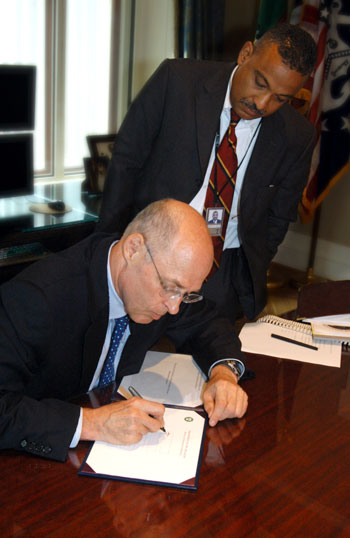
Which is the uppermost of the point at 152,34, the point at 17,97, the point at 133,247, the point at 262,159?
the point at 152,34

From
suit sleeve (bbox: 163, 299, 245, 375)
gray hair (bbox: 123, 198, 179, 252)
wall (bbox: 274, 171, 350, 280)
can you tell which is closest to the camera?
gray hair (bbox: 123, 198, 179, 252)

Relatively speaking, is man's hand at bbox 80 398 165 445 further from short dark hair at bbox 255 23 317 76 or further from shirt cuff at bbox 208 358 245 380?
short dark hair at bbox 255 23 317 76

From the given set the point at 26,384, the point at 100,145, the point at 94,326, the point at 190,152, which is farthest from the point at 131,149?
the point at 100,145

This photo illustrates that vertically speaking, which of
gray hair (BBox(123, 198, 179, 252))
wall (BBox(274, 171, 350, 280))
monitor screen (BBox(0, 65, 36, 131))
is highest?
monitor screen (BBox(0, 65, 36, 131))

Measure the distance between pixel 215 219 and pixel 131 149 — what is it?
40 centimetres

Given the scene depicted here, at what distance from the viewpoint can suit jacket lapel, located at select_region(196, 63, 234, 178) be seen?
83.2 inches

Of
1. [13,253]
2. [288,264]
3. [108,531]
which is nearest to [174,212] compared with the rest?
[108,531]

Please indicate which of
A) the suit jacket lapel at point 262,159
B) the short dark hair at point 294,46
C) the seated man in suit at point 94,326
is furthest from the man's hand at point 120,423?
the short dark hair at point 294,46

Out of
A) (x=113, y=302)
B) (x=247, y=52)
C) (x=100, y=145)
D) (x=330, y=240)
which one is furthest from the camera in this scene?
(x=330, y=240)

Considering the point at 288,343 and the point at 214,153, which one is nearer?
the point at 288,343

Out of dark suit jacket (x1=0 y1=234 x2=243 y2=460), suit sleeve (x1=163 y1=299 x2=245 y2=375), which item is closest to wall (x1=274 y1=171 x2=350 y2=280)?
suit sleeve (x1=163 y1=299 x2=245 y2=375)

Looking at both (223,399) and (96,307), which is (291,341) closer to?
(223,399)

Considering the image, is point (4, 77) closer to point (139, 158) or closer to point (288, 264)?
point (139, 158)

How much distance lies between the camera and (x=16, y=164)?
332 cm
